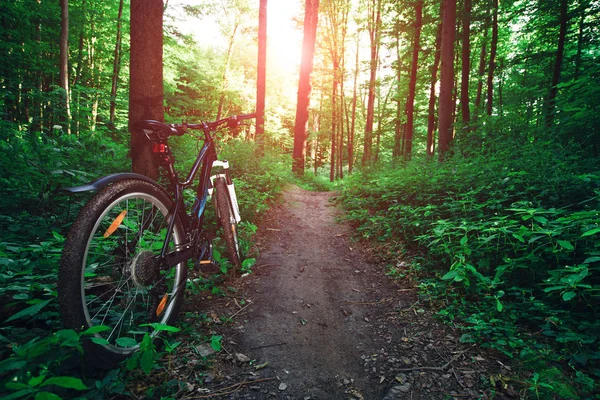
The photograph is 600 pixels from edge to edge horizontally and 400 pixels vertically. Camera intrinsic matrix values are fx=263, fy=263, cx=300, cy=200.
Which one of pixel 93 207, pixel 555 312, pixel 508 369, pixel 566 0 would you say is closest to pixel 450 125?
pixel 566 0

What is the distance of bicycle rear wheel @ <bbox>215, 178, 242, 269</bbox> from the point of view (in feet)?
10.9

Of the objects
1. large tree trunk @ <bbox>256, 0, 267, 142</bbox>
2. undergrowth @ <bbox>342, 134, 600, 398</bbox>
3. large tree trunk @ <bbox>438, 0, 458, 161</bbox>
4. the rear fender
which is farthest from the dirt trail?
large tree trunk @ <bbox>256, 0, 267, 142</bbox>

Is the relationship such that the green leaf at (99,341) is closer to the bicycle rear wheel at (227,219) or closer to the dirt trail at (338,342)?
the dirt trail at (338,342)

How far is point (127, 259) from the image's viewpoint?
1885 mm

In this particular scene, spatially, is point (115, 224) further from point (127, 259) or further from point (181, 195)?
point (181, 195)

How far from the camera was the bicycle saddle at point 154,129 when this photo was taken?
2.23 m

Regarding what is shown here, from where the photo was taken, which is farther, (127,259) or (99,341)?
(127,259)

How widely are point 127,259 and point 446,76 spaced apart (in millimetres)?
9104

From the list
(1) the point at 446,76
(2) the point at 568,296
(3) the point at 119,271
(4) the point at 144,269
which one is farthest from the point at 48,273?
(1) the point at 446,76

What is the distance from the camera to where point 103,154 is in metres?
5.29

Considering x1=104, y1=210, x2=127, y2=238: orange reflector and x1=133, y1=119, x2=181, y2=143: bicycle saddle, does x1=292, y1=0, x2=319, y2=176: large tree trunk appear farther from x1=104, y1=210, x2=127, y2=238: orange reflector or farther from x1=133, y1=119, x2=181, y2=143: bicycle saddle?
x1=104, y1=210, x2=127, y2=238: orange reflector

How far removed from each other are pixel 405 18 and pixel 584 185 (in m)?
11.6

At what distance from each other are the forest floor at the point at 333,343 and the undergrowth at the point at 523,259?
0.89 feet

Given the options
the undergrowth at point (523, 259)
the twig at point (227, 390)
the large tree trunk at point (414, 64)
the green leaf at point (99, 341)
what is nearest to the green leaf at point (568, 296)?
the undergrowth at point (523, 259)
